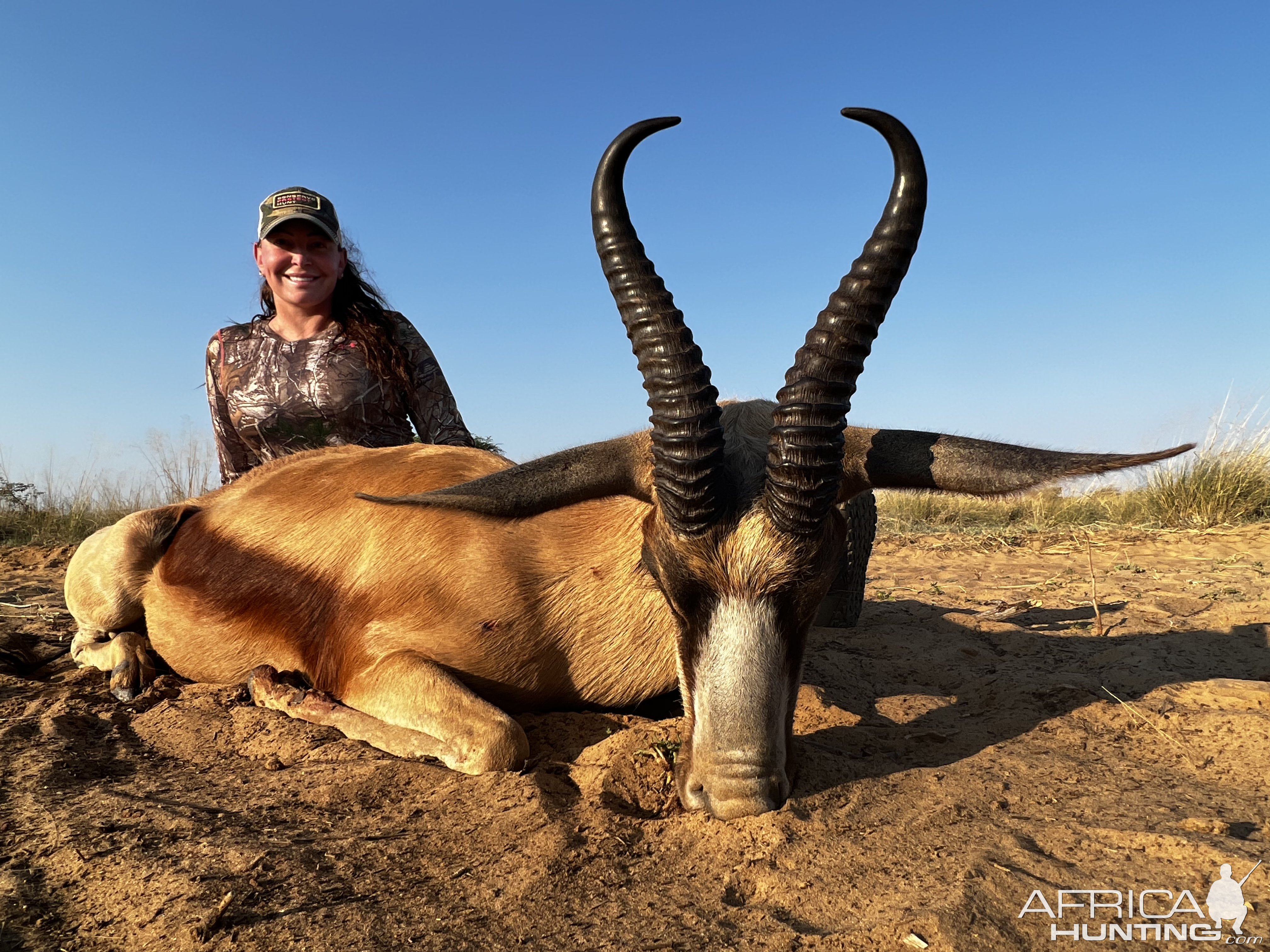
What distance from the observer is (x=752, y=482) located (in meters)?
3.33

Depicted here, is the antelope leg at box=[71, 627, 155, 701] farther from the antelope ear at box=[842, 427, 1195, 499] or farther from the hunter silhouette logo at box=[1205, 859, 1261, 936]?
the hunter silhouette logo at box=[1205, 859, 1261, 936]

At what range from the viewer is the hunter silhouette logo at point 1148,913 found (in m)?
2.28

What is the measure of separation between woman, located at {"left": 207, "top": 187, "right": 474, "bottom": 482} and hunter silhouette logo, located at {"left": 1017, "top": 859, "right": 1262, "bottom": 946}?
219 inches

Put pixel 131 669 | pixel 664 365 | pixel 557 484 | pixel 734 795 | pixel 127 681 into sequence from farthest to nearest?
pixel 131 669, pixel 127 681, pixel 557 484, pixel 664 365, pixel 734 795

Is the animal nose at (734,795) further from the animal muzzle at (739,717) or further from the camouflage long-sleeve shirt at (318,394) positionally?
the camouflage long-sleeve shirt at (318,394)

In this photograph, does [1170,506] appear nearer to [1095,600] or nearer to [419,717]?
[1095,600]

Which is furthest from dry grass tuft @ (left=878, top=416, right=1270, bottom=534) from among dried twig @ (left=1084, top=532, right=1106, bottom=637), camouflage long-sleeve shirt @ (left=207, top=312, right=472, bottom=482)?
camouflage long-sleeve shirt @ (left=207, top=312, right=472, bottom=482)

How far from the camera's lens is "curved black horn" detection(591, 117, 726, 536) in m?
3.23

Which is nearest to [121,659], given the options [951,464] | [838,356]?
[838,356]

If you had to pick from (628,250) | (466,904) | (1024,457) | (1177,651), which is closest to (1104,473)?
(1024,457)

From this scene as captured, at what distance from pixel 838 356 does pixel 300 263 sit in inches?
207

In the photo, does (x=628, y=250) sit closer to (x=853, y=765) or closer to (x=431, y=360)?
(x=853, y=765)

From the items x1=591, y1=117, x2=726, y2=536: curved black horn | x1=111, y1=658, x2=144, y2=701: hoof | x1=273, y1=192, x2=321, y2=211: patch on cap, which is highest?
x1=273, y1=192, x2=321, y2=211: patch on cap

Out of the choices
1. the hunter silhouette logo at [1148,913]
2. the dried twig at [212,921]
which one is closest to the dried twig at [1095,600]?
the hunter silhouette logo at [1148,913]
